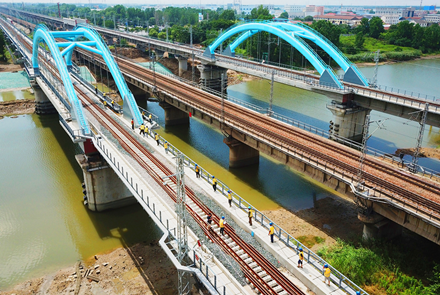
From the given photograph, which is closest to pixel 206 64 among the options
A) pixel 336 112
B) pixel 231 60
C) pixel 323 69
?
pixel 231 60

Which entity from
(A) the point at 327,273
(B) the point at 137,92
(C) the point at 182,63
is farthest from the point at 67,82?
(C) the point at 182,63

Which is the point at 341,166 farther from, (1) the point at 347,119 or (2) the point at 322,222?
(1) the point at 347,119

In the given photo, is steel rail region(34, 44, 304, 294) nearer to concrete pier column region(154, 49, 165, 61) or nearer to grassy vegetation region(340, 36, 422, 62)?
concrete pier column region(154, 49, 165, 61)

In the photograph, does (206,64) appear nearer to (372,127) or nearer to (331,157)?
(372,127)

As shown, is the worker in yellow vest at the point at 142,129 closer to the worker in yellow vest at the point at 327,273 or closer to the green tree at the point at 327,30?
the worker in yellow vest at the point at 327,273

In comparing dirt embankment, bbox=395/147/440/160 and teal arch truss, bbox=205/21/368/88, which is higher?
teal arch truss, bbox=205/21/368/88

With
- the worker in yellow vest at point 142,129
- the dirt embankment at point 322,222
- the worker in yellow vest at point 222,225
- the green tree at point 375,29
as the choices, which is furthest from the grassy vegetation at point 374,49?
the worker in yellow vest at point 222,225

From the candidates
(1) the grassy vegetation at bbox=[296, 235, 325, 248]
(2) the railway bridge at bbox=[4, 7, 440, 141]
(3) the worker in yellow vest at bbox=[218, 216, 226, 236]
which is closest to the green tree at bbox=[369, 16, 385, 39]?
(2) the railway bridge at bbox=[4, 7, 440, 141]
